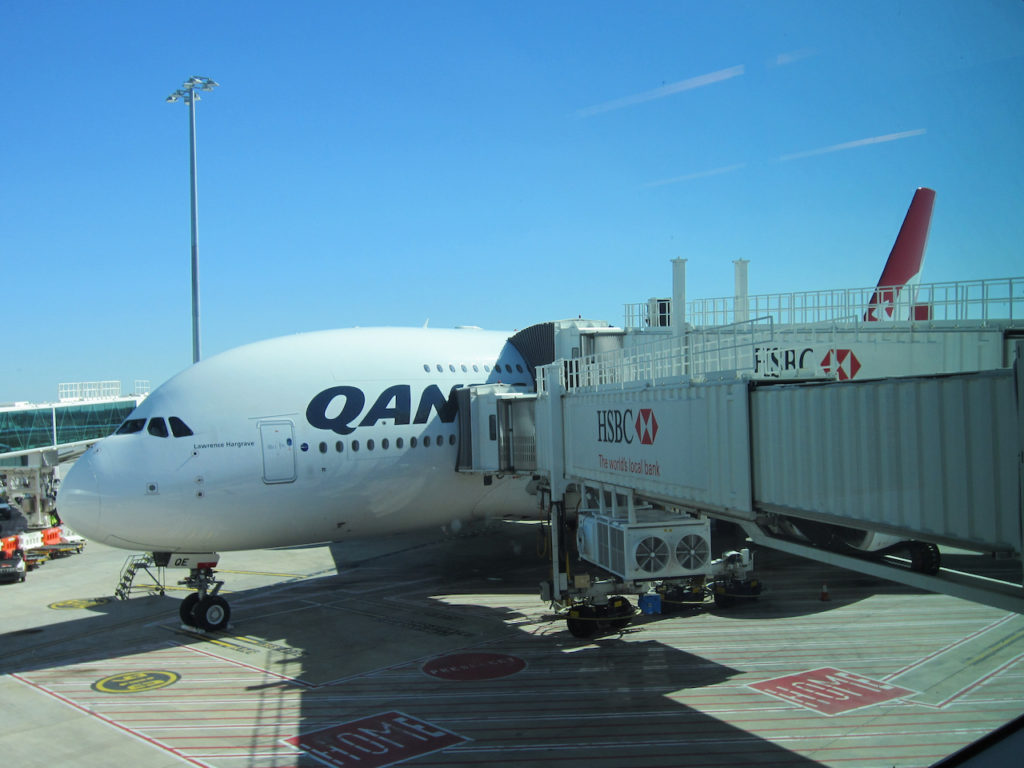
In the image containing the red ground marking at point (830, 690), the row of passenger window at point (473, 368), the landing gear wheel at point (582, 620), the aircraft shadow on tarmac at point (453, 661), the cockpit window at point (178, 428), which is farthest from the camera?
the row of passenger window at point (473, 368)

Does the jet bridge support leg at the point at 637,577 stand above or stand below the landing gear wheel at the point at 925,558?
below

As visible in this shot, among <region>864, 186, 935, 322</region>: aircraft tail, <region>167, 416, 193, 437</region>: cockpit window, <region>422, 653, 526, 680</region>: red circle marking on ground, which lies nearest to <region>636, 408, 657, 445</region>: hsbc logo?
<region>422, 653, 526, 680</region>: red circle marking on ground

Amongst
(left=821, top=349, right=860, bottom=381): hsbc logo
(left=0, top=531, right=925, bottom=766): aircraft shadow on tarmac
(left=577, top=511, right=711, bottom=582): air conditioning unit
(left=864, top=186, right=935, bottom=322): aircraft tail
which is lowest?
(left=0, top=531, right=925, bottom=766): aircraft shadow on tarmac

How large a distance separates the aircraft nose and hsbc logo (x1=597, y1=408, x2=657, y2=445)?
35.2 ft

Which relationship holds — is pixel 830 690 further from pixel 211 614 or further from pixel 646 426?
pixel 211 614

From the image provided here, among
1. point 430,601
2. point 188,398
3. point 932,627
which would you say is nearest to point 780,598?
point 932,627

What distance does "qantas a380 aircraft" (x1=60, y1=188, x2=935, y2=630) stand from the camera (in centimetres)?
1769

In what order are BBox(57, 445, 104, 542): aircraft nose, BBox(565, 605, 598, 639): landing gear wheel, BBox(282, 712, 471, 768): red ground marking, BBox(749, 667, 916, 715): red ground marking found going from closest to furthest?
BBox(282, 712, 471, 768): red ground marking
BBox(749, 667, 916, 715): red ground marking
BBox(57, 445, 104, 542): aircraft nose
BBox(565, 605, 598, 639): landing gear wheel

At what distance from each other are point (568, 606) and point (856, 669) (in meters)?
5.75

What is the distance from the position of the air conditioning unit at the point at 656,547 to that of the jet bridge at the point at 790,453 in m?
0.03

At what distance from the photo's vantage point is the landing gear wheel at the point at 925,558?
24.6 feet

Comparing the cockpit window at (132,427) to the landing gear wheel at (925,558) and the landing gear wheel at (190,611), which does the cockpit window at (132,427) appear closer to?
the landing gear wheel at (190,611)

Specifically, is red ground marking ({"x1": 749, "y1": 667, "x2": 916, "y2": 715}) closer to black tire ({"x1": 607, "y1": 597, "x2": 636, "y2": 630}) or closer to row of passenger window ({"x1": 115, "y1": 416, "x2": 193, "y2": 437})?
black tire ({"x1": 607, "y1": 597, "x2": 636, "y2": 630})

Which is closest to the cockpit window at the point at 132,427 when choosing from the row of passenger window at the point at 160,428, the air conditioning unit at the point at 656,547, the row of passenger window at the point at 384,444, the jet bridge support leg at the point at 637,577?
the row of passenger window at the point at 160,428
